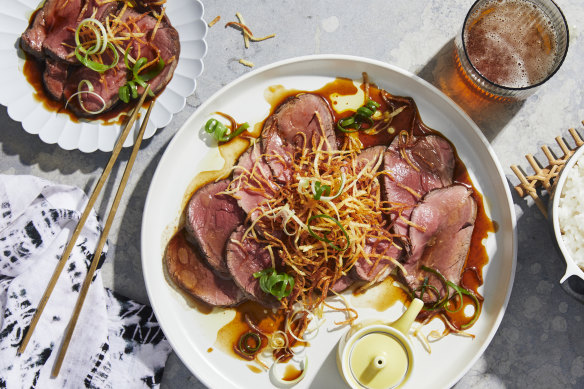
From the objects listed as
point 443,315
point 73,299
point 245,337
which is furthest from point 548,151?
point 73,299

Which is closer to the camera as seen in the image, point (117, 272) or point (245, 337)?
point (245, 337)

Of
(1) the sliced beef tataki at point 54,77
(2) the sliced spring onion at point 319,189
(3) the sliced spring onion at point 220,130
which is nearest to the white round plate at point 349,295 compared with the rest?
(3) the sliced spring onion at point 220,130

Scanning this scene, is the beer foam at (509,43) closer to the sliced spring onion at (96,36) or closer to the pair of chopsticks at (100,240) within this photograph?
the pair of chopsticks at (100,240)

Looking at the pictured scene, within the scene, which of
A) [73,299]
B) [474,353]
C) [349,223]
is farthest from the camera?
[73,299]

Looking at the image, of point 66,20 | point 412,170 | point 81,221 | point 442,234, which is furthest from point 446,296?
point 66,20

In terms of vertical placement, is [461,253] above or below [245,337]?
above

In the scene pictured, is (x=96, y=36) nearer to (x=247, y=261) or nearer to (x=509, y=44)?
(x=247, y=261)

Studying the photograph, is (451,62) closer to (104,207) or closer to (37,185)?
(104,207)

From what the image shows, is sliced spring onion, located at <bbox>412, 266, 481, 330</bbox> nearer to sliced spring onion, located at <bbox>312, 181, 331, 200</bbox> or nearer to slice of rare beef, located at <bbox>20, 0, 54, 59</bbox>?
sliced spring onion, located at <bbox>312, 181, 331, 200</bbox>
